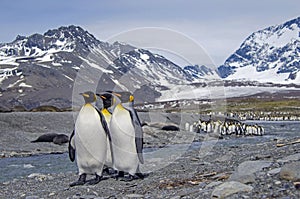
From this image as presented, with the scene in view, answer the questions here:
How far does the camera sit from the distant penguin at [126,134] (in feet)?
38.3

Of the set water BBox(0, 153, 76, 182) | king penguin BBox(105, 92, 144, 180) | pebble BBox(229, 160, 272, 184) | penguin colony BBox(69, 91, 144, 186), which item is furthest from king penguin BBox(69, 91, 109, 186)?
water BBox(0, 153, 76, 182)

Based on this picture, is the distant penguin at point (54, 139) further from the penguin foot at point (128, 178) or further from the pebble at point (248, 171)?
the pebble at point (248, 171)

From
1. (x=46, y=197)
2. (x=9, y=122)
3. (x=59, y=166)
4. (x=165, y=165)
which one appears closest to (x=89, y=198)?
(x=46, y=197)

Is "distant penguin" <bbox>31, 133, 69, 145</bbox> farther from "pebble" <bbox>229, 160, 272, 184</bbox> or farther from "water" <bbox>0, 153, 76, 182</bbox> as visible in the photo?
"pebble" <bbox>229, 160, 272, 184</bbox>

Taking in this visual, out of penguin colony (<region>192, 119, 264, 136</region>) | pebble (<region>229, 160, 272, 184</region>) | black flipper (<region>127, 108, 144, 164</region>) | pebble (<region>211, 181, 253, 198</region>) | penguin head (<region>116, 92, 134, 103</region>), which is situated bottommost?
penguin colony (<region>192, 119, 264, 136</region>)

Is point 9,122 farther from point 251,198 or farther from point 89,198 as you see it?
point 251,198

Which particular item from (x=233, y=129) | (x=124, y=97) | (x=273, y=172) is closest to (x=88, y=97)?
(x=124, y=97)

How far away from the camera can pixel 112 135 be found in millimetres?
11969

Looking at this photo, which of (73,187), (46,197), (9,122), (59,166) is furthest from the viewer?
(9,122)

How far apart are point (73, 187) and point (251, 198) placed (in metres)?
5.48

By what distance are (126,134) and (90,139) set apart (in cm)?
92

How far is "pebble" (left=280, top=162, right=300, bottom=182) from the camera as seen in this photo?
7410 millimetres

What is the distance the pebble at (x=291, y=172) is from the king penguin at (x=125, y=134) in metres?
4.86

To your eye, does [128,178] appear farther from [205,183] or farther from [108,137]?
[205,183]
